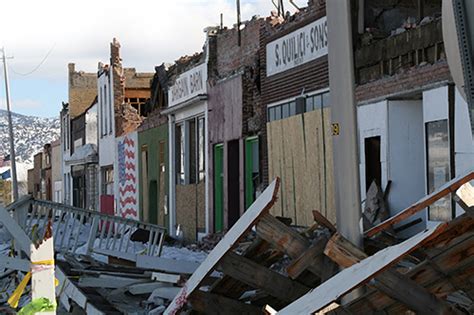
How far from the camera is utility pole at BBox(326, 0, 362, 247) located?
8.55 m

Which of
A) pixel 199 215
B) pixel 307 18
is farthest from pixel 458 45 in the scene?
pixel 199 215

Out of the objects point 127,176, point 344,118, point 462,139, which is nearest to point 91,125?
point 127,176

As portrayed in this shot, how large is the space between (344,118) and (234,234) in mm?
1458

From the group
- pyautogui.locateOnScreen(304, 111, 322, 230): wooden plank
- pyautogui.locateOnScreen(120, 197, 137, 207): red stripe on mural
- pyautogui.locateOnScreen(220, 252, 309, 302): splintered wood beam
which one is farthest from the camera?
pyautogui.locateOnScreen(120, 197, 137, 207): red stripe on mural

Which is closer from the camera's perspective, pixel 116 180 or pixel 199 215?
pixel 199 215

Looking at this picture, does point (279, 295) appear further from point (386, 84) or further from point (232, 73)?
point (232, 73)

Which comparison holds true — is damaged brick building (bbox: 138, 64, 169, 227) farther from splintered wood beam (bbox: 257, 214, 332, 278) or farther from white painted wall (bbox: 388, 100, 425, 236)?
splintered wood beam (bbox: 257, 214, 332, 278)

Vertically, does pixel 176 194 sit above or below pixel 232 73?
below

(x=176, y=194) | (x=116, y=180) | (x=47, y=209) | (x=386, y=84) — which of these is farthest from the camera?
(x=116, y=180)

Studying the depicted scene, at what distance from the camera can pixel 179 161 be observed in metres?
28.8

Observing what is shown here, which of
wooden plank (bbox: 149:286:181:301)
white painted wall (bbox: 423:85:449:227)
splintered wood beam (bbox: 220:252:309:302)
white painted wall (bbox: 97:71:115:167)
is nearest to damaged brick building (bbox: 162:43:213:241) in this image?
white painted wall (bbox: 97:71:115:167)

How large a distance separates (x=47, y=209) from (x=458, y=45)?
12.1 m

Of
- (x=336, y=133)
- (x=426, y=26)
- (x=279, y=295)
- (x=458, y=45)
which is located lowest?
(x=279, y=295)

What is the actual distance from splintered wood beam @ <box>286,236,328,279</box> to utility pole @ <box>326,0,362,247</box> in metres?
0.25
